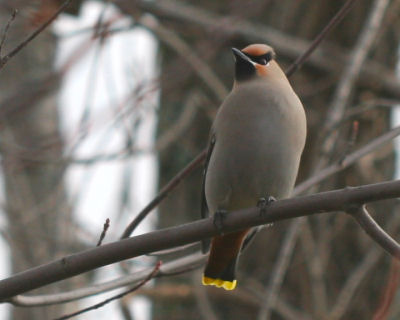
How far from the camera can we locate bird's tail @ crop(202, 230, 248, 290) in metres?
4.53

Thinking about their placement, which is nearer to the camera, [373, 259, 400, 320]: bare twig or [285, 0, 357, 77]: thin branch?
[373, 259, 400, 320]: bare twig

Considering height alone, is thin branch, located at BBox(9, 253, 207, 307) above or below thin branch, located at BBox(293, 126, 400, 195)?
below

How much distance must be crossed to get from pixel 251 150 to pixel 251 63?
0.65 m

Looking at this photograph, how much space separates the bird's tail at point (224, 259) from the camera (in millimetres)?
4527

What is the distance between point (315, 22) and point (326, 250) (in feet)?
6.60

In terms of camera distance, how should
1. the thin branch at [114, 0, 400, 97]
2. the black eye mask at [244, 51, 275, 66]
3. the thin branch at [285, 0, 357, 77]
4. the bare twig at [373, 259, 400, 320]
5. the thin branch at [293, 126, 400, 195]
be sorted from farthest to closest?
the thin branch at [114, 0, 400, 97], the black eye mask at [244, 51, 275, 66], the thin branch at [293, 126, 400, 195], the thin branch at [285, 0, 357, 77], the bare twig at [373, 259, 400, 320]

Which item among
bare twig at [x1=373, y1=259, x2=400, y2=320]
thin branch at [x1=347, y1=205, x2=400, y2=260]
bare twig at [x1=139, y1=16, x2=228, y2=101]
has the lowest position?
bare twig at [x1=139, y1=16, x2=228, y2=101]

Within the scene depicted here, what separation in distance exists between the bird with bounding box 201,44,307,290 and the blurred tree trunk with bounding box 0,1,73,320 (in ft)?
6.98

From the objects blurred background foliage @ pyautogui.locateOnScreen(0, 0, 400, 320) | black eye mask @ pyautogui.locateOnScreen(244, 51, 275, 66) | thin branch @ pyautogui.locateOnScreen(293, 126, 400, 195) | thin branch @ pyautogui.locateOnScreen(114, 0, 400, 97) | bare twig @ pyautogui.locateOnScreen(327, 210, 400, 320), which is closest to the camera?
thin branch @ pyautogui.locateOnScreen(293, 126, 400, 195)

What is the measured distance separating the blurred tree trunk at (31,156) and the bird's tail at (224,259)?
217 centimetres

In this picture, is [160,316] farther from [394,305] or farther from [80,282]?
[394,305]

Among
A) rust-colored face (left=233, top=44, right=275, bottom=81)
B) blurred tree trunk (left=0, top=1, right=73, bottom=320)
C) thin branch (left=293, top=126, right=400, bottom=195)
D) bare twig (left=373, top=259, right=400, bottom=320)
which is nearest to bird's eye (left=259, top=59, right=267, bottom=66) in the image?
rust-colored face (left=233, top=44, right=275, bottom=81)

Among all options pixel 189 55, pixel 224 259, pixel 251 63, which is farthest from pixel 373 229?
pixel 189 55

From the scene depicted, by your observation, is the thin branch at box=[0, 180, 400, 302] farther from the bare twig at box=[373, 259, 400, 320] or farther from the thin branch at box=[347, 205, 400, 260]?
the bare twig at box=[373, 259, 400, 320]
